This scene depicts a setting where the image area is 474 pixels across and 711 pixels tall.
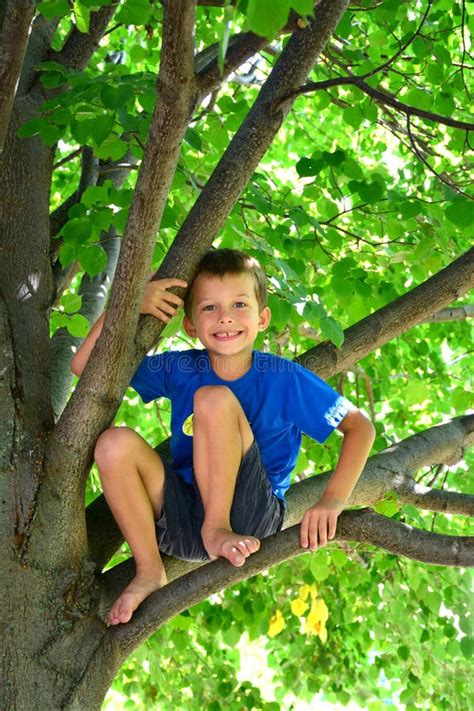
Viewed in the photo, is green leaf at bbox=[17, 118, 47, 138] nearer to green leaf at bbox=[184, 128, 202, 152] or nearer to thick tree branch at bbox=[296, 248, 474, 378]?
green leaf at bbox=[184, 128, 202, 152]

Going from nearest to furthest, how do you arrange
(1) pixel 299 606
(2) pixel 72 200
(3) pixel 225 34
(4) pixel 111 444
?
(3) pixel 225 34 → (4) pixel 111 444 → (2) pixel 72 200 → (1) pixel 299 606

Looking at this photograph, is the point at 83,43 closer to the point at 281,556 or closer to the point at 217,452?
the point at 217,452

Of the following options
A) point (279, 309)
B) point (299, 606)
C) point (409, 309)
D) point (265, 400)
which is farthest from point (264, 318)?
point (299, 606)

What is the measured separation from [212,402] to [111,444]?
321mm

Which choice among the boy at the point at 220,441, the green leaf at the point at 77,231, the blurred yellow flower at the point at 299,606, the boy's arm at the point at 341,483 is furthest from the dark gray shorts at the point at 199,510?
the blurred yellow flower at the point at 299,606

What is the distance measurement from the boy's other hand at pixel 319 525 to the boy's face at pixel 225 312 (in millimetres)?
642

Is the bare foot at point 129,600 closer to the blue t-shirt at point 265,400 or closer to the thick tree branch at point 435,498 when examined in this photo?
the blue t-shirt at point 265,400

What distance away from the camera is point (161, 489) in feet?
7.91

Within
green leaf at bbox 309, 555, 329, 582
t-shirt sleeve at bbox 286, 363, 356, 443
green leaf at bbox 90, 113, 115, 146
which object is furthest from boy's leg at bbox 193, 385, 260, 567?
green leaf at bbox 309, 555, 329, 582

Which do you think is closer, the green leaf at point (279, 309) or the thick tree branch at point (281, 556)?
the thick tree branch at point (281, 556)

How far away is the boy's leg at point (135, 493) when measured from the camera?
7.07 feet

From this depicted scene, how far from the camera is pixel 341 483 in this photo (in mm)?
2369

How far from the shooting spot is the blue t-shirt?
2570 millimetres

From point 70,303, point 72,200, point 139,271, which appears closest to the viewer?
point 139,271
